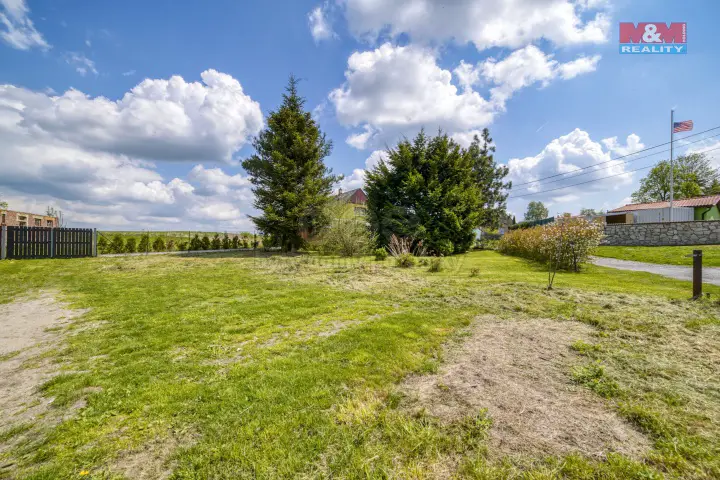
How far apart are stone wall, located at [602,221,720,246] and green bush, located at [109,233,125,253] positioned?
101 feet

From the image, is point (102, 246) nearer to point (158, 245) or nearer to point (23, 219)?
point (158, 245)

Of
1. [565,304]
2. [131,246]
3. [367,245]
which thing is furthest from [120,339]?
[131,246]

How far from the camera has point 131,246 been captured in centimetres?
1988

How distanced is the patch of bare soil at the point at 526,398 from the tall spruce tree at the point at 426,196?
546 inches

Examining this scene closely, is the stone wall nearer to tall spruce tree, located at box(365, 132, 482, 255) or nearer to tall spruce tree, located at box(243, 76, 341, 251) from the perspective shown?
tall spruce tree, located at box(365, 132, 482, 255)

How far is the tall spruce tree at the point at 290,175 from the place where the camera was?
17.8 m

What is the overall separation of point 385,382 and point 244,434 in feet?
4.37

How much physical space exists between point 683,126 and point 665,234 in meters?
9.92

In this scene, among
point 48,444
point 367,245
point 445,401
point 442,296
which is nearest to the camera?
point 48,444

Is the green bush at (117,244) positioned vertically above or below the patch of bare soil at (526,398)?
above

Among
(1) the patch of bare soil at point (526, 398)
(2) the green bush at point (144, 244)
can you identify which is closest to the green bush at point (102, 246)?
(2) the green bush at point (144, 244)

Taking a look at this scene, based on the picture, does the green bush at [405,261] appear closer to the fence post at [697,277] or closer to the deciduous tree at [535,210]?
the fence post at [697,277]

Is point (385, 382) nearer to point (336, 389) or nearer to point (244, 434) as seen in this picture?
point (336, 389)

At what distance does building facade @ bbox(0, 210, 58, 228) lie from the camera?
2714 centimetres
